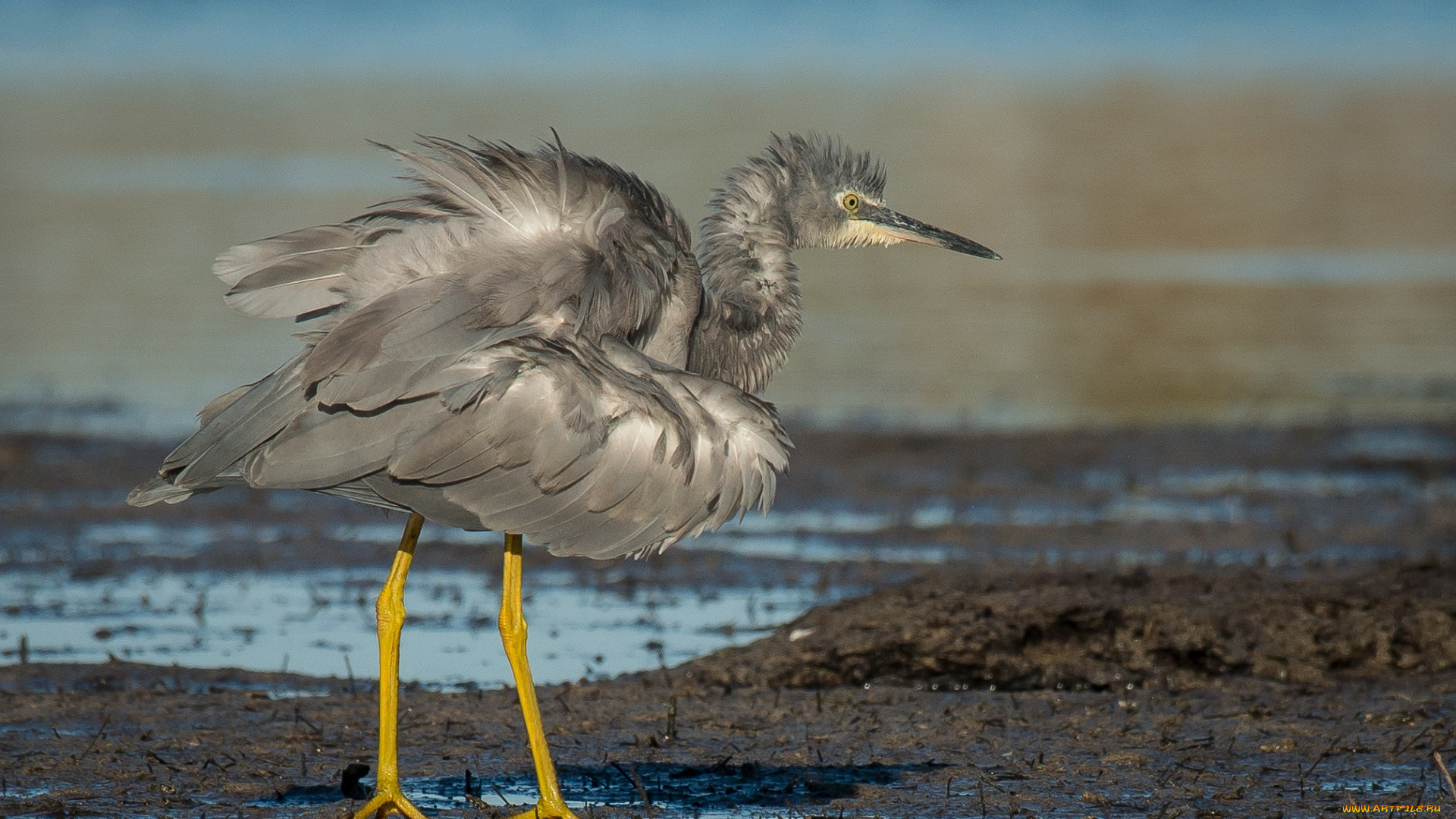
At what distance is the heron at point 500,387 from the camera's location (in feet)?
18.0

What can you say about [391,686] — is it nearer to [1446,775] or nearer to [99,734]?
[99,734]

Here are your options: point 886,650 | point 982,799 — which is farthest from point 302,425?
point 886,650

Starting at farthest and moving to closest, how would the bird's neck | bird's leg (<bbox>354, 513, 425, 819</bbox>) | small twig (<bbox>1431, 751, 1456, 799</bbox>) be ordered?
the bird's neck, bird's leg (<bbox>354, 513, 425, 819</bbox>), small twig (<bbox>1431, 751, 1456, 799</bbox>)

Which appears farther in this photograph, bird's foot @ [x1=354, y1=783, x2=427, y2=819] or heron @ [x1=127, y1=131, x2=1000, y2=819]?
bird's foot @ [x1=354, y1=783, x2=427, y2=819]

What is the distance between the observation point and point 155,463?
11828 mm

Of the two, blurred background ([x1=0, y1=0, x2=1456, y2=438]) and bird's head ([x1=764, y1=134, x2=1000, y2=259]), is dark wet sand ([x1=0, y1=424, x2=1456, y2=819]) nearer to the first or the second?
bird's head ([x1=764, y1=134, x2=1000, y2=259])

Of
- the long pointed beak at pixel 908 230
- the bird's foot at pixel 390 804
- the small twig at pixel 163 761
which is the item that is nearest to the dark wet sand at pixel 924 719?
the small twig at pixel 163 761

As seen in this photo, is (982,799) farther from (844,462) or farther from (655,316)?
(844,462)

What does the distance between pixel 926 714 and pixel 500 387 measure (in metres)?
2.31

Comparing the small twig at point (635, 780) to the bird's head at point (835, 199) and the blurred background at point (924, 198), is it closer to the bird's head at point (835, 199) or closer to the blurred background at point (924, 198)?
the bird's head at point (835, 199)

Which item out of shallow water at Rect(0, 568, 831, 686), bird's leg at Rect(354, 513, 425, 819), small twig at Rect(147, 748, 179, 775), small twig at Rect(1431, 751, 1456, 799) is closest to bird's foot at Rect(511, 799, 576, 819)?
bird's leg at Rect(354, 513, 425, 819)

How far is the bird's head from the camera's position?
7.12m

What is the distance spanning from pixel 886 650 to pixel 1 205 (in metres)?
21.7

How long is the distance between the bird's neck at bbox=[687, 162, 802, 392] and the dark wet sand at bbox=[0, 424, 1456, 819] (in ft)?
4.12
